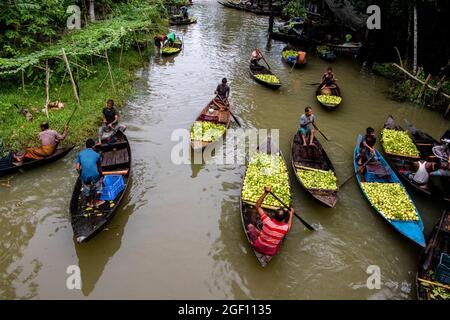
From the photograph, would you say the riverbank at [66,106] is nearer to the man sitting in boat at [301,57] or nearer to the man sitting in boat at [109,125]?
the man sitting in boat at [109,125]

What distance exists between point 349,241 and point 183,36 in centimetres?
2434

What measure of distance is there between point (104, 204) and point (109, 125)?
431 cm

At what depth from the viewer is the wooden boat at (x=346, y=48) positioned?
79.1 ft

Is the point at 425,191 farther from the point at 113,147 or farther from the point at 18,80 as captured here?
the point at 18,80

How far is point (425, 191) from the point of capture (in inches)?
404

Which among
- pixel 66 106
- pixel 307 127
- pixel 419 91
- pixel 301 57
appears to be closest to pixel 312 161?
pixel 307 127

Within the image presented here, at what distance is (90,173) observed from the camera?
27.9ft

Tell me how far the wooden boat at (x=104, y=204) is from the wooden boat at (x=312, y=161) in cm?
563

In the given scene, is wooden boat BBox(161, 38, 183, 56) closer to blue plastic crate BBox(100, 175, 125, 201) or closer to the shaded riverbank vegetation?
the shaded riverbank vegetation

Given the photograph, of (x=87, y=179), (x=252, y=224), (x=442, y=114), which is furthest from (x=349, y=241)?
(x=442, y=114)

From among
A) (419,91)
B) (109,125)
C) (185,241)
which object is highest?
(419,91)

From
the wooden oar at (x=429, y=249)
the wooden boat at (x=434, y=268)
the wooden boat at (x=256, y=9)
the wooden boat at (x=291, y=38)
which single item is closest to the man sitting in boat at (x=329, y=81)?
the wooden boat at (x=291, y=38)

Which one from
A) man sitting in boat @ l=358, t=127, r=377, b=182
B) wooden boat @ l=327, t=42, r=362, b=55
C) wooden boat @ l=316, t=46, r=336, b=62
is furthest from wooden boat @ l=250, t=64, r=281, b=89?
man sitting in boat @ l=358, t=127, r=377, b=182

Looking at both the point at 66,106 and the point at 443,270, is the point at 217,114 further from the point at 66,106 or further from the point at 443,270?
the point at 443,270
